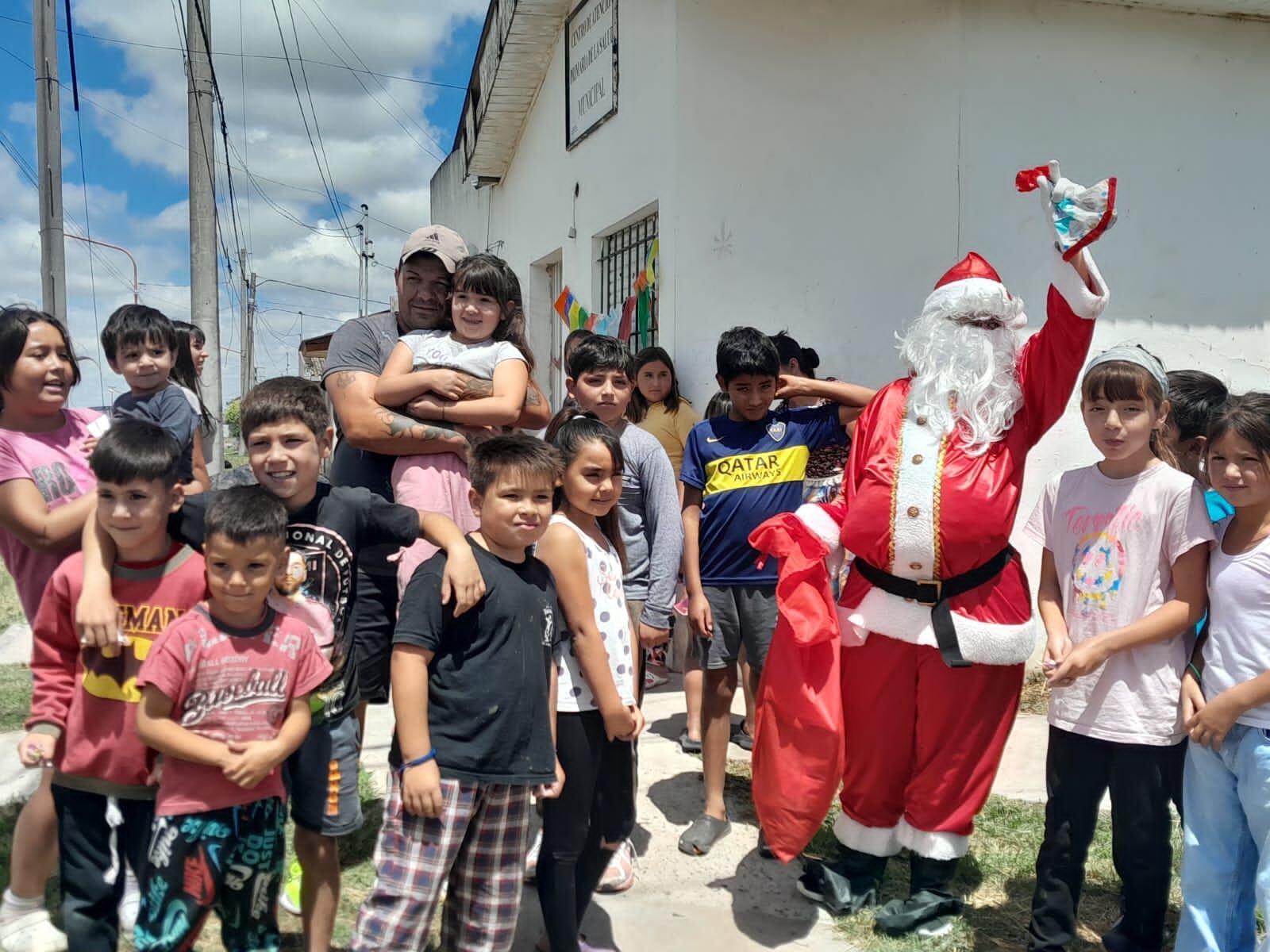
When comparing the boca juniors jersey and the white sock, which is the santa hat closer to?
the boca juniors jersey

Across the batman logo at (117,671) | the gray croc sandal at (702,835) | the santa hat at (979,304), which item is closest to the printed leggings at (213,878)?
the batman logo at (117,671)

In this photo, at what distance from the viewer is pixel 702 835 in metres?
3.54

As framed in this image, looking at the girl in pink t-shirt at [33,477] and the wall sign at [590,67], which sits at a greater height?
the wall sign at [590,67]

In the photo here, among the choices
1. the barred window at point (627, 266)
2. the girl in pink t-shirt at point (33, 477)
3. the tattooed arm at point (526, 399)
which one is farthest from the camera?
the barred window at point (627, 266)

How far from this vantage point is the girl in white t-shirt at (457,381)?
9.45ft

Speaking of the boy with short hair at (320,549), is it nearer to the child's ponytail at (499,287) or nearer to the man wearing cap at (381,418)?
the man wearing cap at (381,418)

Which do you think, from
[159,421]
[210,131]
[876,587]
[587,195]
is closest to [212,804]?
[159,421]

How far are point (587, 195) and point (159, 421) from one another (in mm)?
4485

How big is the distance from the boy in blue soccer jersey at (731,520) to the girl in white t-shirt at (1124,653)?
3.35ft

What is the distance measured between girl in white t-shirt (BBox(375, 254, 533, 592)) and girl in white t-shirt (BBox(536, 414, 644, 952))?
274 mm

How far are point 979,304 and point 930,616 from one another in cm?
97

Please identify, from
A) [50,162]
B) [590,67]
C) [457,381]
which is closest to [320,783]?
[457,381]

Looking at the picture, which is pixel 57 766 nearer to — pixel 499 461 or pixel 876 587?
pixel 499 461

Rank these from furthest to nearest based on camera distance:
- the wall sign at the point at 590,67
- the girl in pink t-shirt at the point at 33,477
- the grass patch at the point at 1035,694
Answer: the wall sign at the point at 590,67, the grass patch at the point at 1035,694, the girl in pink t-shirt at the point at 33,477
